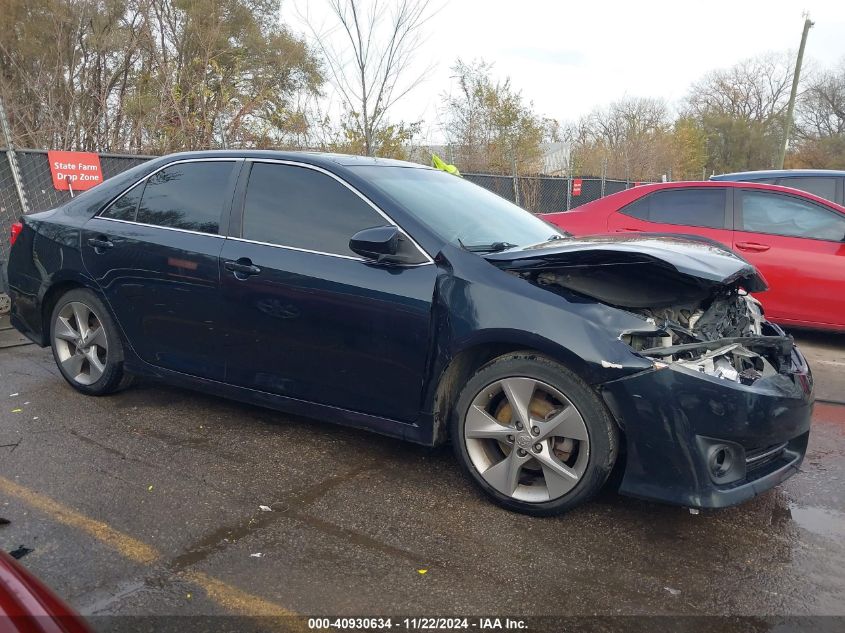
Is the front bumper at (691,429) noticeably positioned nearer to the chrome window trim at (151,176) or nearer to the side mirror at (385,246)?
the side mirror at (385,246)

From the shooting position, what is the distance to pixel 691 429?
273 centimetres

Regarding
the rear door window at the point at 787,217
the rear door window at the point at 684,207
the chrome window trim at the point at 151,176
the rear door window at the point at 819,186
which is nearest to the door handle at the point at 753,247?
the rear door window at the point at 787,217

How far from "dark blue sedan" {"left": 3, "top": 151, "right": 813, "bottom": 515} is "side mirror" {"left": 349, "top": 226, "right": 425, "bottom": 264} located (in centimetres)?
1

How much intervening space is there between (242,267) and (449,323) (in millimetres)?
1242

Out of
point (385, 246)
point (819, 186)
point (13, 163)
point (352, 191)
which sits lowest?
point (385, 246)

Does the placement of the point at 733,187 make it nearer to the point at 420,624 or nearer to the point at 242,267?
the point at 242,267

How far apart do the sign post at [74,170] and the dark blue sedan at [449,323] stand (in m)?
4.30

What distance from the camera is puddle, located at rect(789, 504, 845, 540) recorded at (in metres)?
3.01

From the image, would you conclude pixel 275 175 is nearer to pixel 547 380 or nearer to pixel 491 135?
pixel 547 380

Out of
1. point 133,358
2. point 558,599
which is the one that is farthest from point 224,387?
point 558,599

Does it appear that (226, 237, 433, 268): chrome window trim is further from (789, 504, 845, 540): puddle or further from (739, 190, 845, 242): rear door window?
(739, 190, 845, 242): rear door window

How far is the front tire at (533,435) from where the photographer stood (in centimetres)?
287

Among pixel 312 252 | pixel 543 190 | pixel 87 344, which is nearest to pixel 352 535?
pixel 312 252

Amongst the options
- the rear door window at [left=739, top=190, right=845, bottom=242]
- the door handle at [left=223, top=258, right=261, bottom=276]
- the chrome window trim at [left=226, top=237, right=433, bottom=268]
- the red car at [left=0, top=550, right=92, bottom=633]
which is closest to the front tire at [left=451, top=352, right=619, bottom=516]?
the chrome window trim at [left=226, top=237, right=433, bottom=268]
